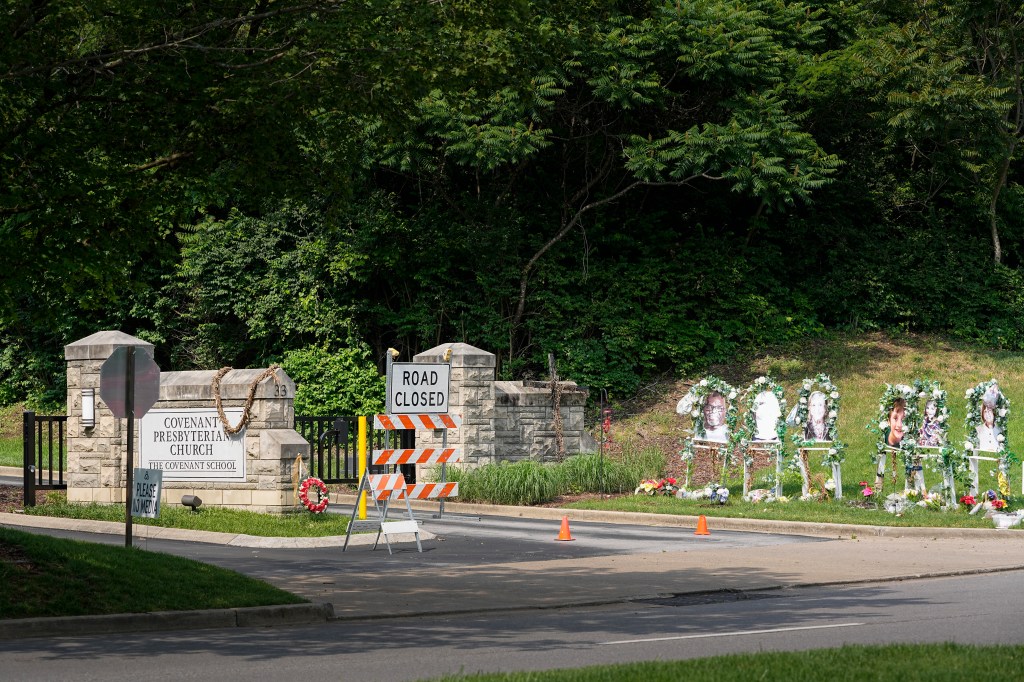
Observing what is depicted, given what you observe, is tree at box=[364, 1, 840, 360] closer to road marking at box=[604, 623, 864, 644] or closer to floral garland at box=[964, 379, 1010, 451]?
floral garland at box=[964, 379, 1010, 451]

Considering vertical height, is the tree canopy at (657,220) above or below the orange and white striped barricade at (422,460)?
above

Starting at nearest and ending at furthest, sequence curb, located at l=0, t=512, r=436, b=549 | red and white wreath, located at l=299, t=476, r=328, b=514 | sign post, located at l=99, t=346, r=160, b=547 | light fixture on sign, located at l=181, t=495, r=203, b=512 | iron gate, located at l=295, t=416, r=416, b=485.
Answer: sign post, located at l=99, t=346, r=160, b=547 < curb, located at l=0, t=512, r=436, b=549 < red and white wreath, located at l=299, t=476, r=328, b=514 < light fixture on sign, located at l=181, t=495, r=203, b=512 < iron gate, located at l=295, t=416, r=416, b=485

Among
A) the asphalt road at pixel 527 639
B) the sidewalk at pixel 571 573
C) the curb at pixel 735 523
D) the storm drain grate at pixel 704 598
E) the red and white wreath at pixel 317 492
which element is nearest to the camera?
the asphalt road at pixel 527 639

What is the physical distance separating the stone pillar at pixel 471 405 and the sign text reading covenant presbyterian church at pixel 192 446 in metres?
5.68

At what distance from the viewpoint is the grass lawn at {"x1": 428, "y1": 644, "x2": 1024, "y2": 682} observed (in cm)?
799

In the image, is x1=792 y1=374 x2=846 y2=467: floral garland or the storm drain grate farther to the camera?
x1=792 y1=374 x2=846 y2=467: floral garland

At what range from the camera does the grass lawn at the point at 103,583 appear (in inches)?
440

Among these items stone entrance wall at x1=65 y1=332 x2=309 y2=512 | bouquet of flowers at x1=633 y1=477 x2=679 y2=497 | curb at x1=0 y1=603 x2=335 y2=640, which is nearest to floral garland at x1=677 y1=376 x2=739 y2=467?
bouquet of flowers at x1=633 y1=477 x2=679 y2=497

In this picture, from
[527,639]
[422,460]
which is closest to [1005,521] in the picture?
[422,460]

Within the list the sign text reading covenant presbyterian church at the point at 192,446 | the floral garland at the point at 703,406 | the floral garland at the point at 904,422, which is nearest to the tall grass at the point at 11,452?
the sign text reading covenant presbyterian church at the point at 192,446

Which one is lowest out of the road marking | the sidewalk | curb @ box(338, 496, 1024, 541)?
the road marking

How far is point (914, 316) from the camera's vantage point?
34.3m

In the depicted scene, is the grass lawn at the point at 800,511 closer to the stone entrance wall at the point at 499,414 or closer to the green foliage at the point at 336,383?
the stone entrance wall at the point at 499,414

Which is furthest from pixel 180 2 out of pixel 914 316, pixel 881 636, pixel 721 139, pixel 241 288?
pixel 914 316
